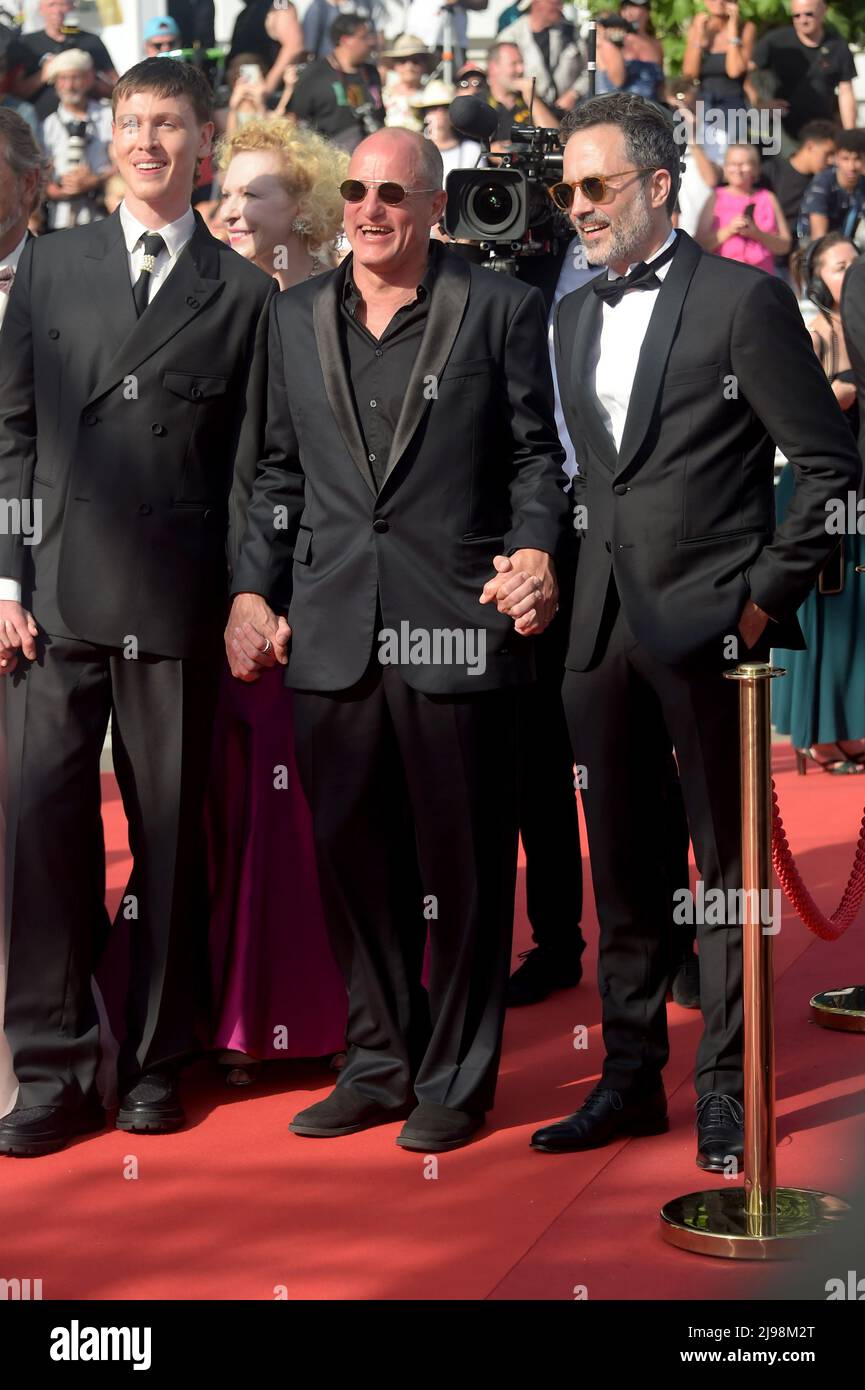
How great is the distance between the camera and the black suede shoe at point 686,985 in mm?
5137

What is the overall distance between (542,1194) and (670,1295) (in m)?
0.51

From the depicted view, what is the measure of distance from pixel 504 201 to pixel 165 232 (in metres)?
1.52

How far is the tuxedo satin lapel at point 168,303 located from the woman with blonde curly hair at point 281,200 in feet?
1.85

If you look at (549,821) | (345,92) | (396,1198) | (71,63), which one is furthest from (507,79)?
(396,1198)

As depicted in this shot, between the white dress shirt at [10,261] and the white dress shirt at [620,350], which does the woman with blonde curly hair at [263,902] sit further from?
the white dress shirt at [620,350]

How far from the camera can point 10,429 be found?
423cm

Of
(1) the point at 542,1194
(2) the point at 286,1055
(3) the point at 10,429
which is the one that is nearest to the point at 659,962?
(1) the point at 542,1194

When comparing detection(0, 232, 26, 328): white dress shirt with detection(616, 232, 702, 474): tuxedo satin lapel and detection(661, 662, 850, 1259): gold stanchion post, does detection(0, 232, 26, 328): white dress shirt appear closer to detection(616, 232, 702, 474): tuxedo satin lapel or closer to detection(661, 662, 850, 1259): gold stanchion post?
detection(616, 232, 702, 474): tuxedo satin lapel

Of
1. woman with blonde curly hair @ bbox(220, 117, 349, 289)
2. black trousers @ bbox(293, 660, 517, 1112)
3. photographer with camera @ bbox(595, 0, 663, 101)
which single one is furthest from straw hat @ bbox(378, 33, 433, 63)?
black trousers @ bbox(293, 660, 517, 1112)

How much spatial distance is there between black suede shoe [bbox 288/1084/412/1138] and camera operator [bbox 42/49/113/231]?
8.59m

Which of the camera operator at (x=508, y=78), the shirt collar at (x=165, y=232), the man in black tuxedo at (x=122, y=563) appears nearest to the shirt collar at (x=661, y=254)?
the man in black tuxedo at (x=122, y=563)

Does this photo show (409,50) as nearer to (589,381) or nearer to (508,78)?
(508,78)

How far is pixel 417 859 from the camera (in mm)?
4301

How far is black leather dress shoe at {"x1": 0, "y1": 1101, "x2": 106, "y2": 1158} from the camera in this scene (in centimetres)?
411
